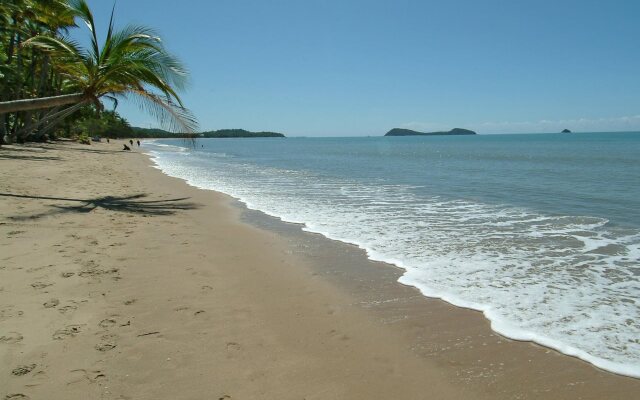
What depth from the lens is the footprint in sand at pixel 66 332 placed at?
11.1 feet

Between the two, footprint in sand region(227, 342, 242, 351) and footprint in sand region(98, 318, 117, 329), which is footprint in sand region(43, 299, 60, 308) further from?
footprint in sand region(227, 342, 242, 351)

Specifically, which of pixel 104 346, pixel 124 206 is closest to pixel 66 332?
pixel 104 346

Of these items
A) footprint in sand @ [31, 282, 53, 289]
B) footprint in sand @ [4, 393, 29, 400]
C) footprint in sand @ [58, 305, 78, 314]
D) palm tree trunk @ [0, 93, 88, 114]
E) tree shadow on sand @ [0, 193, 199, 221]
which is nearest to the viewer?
footprint in sand @ [4, 393, 29, 400]

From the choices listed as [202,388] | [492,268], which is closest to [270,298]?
[202,388]

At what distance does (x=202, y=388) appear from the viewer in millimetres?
2824

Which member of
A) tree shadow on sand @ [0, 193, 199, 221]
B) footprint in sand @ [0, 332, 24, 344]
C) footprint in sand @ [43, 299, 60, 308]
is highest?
tree shadow on sand @ [0, 193, 199, 221]

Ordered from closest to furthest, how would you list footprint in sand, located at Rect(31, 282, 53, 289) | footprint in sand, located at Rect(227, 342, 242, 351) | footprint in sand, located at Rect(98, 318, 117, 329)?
footprint in sand, located at Rect(227, 342, 242, 351) < footprint in sand, located at Rect(98, 318, 117, 329) < footprint in sand, located at Rect(31, 282, 53, 289)

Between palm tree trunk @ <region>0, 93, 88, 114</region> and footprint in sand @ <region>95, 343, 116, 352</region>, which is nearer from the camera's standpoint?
footprint in sand @ <region>95, 343, 116, 352</region>

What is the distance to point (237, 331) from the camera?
3703 millimetres

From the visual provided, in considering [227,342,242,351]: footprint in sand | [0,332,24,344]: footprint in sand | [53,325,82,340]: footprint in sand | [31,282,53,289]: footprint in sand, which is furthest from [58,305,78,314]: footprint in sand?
[227,342,242,351]: footprint in sand

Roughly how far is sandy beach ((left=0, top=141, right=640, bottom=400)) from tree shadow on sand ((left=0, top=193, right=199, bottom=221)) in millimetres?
1910

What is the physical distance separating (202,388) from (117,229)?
5200 mm

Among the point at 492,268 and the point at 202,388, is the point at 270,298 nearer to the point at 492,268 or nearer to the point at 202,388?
the point at 202,388

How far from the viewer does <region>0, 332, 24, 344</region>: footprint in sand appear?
325 cm
